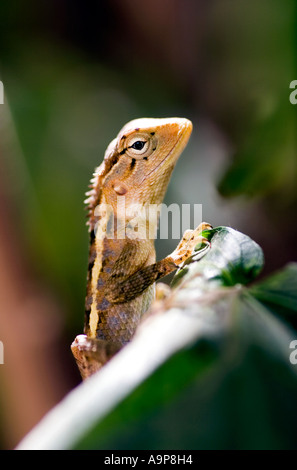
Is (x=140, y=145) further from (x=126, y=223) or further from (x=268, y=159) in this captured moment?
(x=268, y=159)

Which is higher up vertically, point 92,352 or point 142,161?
point 142,161

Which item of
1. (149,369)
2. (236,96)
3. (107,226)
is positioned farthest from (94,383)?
(236,96)

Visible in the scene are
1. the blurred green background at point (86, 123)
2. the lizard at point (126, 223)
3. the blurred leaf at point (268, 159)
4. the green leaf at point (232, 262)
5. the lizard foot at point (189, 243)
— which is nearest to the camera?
the green leaf at point (232, 262)

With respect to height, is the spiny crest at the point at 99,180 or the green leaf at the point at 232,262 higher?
the spiny crest at the point at 99,180

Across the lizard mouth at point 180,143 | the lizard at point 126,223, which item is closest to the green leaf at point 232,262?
the lizard at point 126,223

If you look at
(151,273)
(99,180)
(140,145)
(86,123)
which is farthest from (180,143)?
(86,123)

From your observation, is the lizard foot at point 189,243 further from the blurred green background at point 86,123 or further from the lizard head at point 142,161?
the blurred green background at point 86,123
